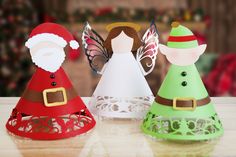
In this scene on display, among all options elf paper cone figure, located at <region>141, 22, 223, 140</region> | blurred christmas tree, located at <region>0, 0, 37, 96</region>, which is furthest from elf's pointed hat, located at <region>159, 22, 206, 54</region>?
blurred christmas tree, located at <region>0, 0, 37, 96</region>

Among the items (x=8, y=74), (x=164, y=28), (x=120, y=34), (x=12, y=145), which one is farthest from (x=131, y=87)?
(x=164, y=28)

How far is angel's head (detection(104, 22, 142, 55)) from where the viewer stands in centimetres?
83

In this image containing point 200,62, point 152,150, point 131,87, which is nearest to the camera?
point 152,150

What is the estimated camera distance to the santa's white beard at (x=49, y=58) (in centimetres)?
75

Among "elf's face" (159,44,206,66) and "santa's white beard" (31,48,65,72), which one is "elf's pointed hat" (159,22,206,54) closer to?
"elf's face" (159,44,206,66)

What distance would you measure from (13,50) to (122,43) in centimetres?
258

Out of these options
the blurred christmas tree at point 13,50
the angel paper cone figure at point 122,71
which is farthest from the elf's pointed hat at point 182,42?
the blurred christmas tree at point 13,50

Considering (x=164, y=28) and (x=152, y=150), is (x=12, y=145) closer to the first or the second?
(x=152, y=150)

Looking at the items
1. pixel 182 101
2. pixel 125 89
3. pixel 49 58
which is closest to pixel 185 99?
pixel 182 101

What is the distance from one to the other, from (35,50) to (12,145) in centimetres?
16

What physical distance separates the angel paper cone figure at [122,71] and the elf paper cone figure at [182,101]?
2.7 inches

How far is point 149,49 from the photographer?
0.87 m

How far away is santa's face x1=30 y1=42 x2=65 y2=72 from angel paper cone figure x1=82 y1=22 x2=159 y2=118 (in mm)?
114

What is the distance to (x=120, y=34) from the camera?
32.5 inches
